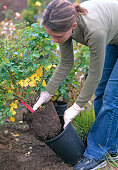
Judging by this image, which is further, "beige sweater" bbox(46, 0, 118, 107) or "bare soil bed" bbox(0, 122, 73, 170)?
"bare soil bed" bbox(0, 122, 73, 170)

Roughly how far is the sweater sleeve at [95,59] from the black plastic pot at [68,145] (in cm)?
28

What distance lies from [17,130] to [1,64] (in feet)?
3.51

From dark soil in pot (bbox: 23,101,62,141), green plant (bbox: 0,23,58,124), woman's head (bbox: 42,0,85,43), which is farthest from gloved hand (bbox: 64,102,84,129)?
woman's head (bbox: 42,0,85,43)

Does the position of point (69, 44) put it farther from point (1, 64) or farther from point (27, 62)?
point (1, 64)

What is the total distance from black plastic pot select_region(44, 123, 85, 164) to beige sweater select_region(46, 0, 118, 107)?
0.28m

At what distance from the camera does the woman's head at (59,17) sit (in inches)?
55.4

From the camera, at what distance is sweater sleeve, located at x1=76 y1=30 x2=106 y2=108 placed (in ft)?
4.90

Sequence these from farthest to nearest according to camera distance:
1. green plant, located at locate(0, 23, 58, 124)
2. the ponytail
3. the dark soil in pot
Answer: the dark soil in pot → green plant, located at locate(0, 23, 58, 124) → the ponytail

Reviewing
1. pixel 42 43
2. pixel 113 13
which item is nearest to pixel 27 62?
pixel 42 43

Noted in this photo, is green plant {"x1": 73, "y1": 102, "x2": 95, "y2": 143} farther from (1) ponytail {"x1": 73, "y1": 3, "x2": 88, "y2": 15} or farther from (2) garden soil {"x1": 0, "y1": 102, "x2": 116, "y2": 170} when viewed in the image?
(1) ponytail {"x1": 73, "y1": 3, "x2": 88, "y2": 15}

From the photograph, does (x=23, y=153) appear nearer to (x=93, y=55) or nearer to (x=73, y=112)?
(x=73, y=112)

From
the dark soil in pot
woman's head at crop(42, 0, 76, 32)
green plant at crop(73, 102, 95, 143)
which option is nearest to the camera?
woman's head at crop(42, 0, 76, 32)

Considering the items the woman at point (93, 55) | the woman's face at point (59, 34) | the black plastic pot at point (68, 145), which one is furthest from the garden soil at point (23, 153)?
the woman's face at point (59, 34)

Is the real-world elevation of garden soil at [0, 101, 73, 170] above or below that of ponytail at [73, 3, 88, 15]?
below
